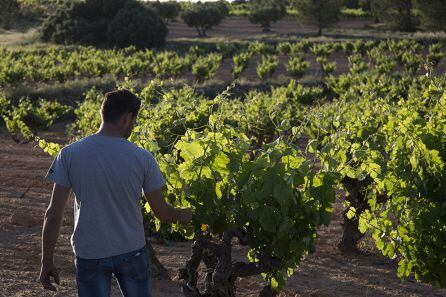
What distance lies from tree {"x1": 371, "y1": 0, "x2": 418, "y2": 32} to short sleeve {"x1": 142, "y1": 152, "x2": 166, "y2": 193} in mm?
58348

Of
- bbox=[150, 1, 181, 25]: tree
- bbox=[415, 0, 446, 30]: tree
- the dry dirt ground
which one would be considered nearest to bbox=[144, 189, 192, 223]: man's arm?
the dry dirt ground

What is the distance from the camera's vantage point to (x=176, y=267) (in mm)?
8281

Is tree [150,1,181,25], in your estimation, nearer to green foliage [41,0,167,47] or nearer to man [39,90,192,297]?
green foliage [41,0,167,47]

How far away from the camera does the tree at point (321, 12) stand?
59500 mm

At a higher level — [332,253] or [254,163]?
[254,163]

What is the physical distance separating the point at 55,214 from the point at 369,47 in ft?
144

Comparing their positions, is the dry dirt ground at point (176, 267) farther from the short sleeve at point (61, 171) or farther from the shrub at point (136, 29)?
the shrub at point (136, 29)

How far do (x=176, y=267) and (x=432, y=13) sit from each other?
169 feet

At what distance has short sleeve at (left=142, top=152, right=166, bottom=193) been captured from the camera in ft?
13.4

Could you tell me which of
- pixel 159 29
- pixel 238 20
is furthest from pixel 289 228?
pixel 238 20

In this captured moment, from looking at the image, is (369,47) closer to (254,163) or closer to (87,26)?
(87,26)

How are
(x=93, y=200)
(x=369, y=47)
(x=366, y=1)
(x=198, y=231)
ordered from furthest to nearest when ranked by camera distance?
(x=366, y=1), (x=369, y=47), (x=198, y=231), (x=93, y=200)

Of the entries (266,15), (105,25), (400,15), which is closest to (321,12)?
(400,15)

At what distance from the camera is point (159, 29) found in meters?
50.9
